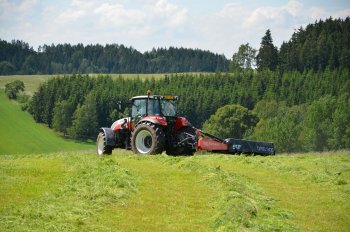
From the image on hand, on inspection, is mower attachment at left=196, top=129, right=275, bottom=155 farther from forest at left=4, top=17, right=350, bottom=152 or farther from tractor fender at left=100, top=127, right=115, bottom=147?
forest at left=4, top=17, right=350, bottom=152

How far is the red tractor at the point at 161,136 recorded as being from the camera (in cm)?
2089

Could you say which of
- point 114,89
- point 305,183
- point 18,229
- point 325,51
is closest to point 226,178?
point 305,183

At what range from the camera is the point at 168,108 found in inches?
880

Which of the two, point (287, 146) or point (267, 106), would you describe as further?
point (267, 106)

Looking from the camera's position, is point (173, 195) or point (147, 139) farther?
point (147, 139)

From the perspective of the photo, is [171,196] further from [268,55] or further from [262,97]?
[268,55]

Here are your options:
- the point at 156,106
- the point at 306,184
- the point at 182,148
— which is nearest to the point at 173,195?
the point at 306,184

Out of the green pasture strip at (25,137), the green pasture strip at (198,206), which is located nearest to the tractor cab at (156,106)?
the green pasture strip at (198,206)

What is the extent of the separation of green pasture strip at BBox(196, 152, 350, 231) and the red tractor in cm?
179

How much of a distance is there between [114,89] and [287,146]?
186 feet

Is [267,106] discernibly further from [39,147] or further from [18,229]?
[18,229]

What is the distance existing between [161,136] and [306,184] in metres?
7.26

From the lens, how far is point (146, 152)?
2123 cm

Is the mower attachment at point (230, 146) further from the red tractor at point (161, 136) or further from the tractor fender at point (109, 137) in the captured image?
the tractor fender at point (109, 137)
